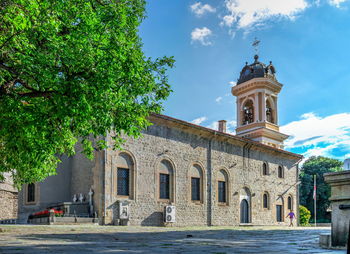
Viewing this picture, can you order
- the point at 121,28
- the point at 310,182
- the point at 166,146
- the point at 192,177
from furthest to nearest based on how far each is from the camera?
the point at 310,182, the point at 192,177, the point at 166,146, the point at 121,28

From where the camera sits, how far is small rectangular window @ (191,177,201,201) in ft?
83.6

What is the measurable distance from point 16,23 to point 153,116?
626 inches

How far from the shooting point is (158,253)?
5508 millimetres

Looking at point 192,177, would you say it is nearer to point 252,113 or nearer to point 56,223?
point 56,223

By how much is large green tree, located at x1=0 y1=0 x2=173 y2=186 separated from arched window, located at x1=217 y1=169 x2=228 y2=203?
18.5m

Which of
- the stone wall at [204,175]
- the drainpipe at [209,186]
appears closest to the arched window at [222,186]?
the stone wall at [204,175]

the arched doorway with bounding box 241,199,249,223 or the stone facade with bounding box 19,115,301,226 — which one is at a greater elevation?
the stone facade with bounding box 19,115,301,226

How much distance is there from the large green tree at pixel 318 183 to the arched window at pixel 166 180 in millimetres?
30796

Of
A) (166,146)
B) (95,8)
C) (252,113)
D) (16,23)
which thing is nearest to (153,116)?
(166,146)

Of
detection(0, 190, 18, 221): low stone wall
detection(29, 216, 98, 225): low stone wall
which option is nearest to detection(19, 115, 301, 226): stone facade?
detection(0, 190, 18, 221): low stone wall

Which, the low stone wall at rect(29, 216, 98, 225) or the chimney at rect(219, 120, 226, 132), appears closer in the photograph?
the low stone wall at rect(29, 216, 98, 225)

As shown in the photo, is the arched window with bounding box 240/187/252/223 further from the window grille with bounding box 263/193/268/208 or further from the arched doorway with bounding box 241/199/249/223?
the window grille with bounding box 263/193/268/208

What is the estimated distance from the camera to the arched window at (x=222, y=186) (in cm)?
2741

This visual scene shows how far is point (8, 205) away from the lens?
20.5m
